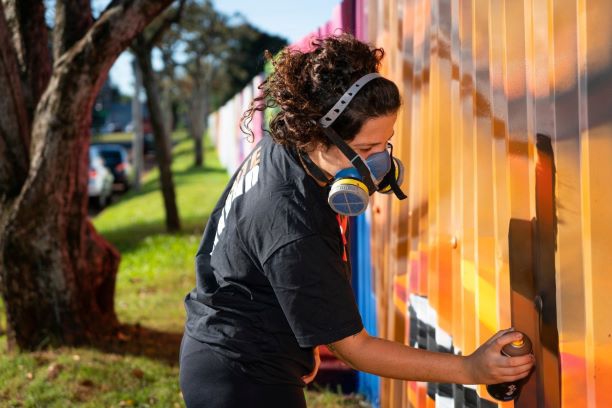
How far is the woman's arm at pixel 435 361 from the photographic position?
6.73 ft

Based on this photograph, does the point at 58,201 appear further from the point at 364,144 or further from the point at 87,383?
the point at 364,144

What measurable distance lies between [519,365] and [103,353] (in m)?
4.44

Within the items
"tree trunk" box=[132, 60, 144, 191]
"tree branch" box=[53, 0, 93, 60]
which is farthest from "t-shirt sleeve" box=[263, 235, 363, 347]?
"tree trunk" box=[132, 60, 144, 191]

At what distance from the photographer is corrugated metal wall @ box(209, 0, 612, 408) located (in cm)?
192

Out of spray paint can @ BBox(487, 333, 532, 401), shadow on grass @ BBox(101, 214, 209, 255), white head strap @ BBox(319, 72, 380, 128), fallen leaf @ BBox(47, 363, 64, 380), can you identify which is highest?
white head strap @ BBox(319, 72, 380, 128)

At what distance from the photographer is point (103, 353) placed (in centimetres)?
596

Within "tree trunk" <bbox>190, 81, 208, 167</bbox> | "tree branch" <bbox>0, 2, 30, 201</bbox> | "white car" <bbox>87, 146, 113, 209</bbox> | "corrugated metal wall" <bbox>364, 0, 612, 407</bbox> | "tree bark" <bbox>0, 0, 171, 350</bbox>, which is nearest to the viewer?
"corrugated metal wall" <bbox>364, 0, 612, 407</bbox>

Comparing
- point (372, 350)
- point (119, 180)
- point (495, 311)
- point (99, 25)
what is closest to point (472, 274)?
point (495, 311)

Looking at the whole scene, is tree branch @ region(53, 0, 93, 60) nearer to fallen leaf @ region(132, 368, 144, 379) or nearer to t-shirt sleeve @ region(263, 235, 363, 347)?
fallen leaf @ region(132, 368, 144, 379)

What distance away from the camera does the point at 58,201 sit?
5809 mm

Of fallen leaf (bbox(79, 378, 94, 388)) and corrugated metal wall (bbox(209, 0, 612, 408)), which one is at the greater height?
corrugated metal wall (bbox(209, 0, 612, 408))

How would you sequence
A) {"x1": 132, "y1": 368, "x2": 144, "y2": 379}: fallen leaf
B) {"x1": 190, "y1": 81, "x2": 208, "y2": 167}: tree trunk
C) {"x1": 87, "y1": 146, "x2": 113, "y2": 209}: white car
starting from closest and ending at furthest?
{"x1": 132, "y1": 368, "x2": 144, "y2": 379}: fallen leaf, {"x1": 87, "y1": 146, "x2": 113, "y2": 209}: white car, {"x1": 190, "y1": 81, "x2": 208, "y2": 167}: tree trunk

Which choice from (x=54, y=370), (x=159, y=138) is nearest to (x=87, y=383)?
(x=54, y=370)

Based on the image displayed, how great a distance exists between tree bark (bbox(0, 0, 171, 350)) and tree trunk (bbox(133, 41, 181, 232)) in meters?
7.42
